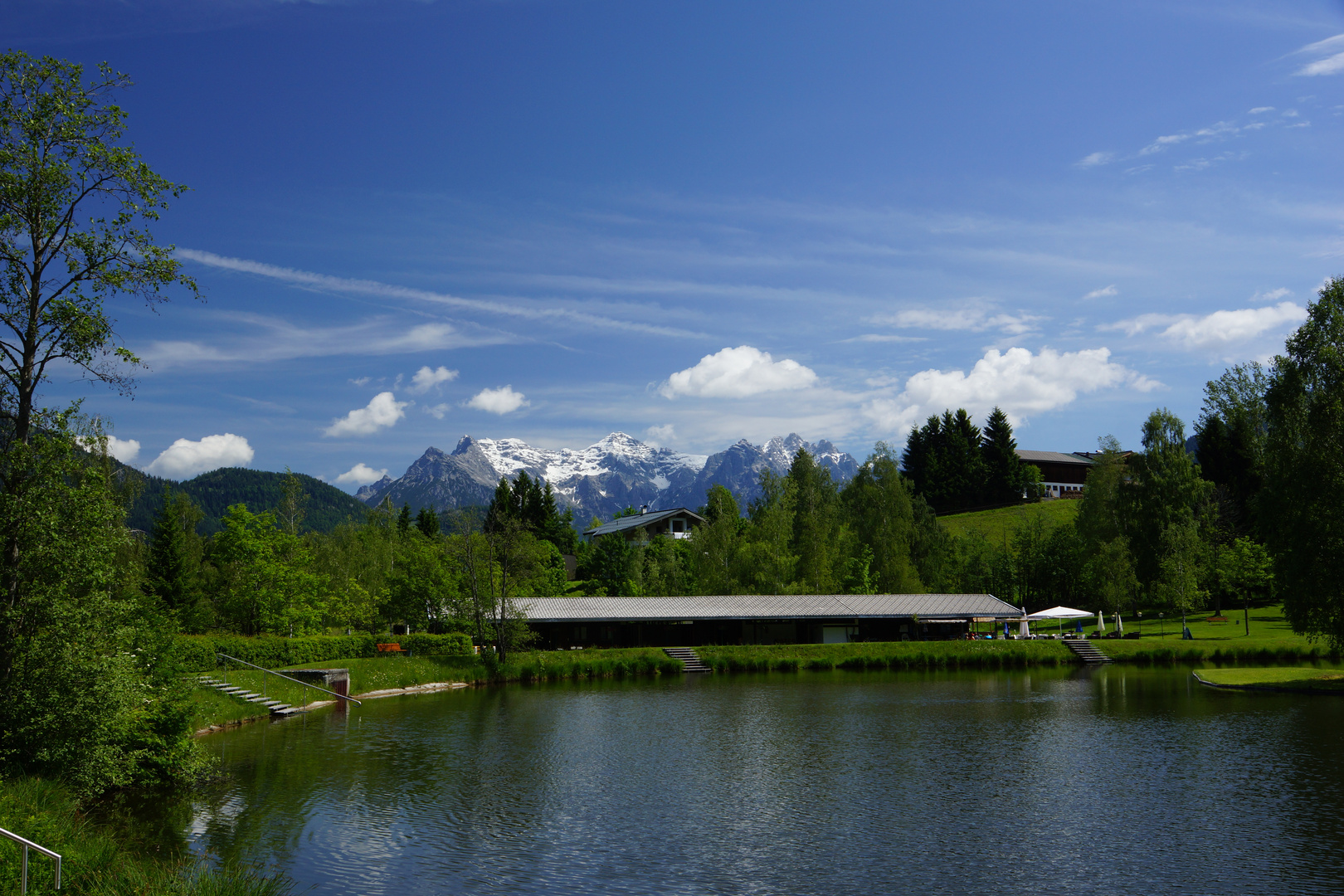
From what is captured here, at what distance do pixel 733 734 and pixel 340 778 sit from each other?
590 inches

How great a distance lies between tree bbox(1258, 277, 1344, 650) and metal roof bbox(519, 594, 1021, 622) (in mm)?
32447

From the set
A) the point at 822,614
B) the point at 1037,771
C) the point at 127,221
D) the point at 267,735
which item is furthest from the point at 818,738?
the point at 822,614

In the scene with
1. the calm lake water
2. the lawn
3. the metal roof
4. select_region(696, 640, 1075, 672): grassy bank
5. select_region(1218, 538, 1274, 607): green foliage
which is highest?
the lawn

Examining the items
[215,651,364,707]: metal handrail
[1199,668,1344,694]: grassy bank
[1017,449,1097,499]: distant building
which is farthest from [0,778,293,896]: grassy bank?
[1017,449,1097,499]: distant building

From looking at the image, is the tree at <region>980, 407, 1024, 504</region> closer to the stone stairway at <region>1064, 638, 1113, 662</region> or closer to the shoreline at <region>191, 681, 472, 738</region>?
the stone stairway at <region>1064, 638, 1113, 662</region>

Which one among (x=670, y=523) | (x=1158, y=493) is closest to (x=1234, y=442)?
(x=1158, y=493)

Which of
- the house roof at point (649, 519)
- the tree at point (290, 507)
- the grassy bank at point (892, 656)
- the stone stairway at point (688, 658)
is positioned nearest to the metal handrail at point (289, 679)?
the stone stairway at point (688, 658)

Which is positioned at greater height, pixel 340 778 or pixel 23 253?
pixel 23 253

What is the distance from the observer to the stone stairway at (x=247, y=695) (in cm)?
4156

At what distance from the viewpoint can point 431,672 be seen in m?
56.7

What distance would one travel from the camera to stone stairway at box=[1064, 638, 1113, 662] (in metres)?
64.2

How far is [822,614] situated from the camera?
7269 centimetres

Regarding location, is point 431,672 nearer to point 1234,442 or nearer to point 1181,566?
point 1181,566

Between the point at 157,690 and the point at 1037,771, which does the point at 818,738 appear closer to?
the point at 1037,771
